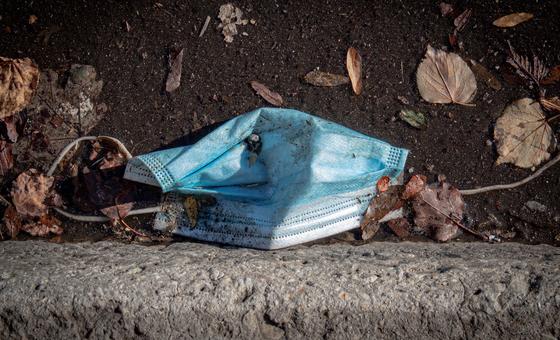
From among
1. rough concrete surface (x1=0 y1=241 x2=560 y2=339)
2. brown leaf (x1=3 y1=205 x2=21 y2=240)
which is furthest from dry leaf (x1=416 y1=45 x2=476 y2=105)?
brown leaf (x1=3 y1=205 x2=21 y2=240)

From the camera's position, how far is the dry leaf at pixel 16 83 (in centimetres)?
217

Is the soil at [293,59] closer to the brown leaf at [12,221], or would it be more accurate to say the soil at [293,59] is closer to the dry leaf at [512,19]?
the dry leaf at [512,19]

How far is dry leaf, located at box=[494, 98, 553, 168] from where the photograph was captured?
2217mm

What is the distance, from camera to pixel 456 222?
2.17 meters

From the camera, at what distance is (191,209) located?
82.9 inches

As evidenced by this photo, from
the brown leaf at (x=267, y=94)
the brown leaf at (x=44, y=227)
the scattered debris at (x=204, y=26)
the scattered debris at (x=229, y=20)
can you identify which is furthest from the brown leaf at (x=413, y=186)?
the brown leaf at (x=44, y=227)

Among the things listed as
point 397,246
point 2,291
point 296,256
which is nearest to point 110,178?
point 2,291

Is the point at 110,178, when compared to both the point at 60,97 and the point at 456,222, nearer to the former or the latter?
the point at 60,97

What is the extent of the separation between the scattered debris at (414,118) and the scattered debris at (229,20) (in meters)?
0.94

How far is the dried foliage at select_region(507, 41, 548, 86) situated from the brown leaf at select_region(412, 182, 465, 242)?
2.32ft

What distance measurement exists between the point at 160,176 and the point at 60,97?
79 centimetres

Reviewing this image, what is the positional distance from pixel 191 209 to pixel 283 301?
0.79 metres

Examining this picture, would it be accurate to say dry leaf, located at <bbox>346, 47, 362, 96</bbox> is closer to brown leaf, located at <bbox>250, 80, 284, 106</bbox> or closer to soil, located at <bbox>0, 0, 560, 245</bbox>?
soil, located at <bbox>0, 0, 560, 245</bbox>

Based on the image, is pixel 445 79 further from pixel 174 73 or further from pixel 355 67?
pixel 174 73
